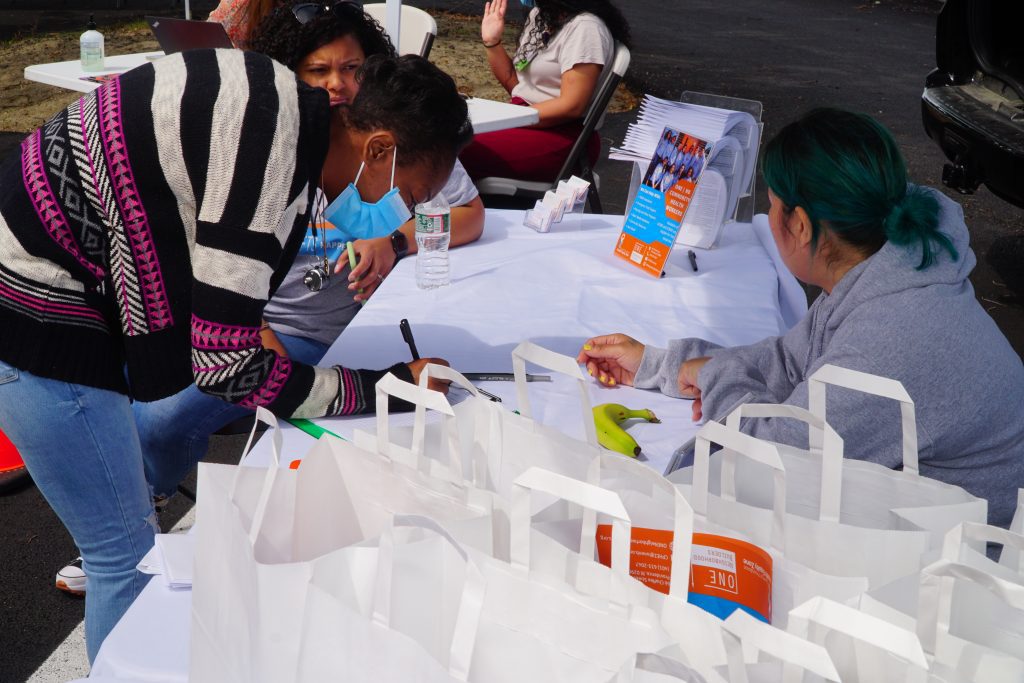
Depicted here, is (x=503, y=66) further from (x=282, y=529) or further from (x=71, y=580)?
(x=282, y=529)

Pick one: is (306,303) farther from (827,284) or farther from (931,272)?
(931,272)

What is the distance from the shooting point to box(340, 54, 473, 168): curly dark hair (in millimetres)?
1526

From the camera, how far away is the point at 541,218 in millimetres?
2680

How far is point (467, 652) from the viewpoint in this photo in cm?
83

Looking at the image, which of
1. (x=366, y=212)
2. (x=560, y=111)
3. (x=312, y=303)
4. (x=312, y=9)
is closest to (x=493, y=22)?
(x=560, y=111)

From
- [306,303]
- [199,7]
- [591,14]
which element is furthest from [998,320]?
[199,7]

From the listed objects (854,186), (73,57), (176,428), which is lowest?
Result: (73,57)

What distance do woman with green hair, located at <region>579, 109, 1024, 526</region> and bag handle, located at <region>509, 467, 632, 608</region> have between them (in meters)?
0.69

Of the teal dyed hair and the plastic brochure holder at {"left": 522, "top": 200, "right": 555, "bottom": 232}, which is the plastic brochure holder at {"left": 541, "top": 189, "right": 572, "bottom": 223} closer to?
the plastic brochure holder at {"left": 522, "top": 200, "right": 555, "bottom": 232}

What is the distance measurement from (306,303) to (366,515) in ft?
4.07

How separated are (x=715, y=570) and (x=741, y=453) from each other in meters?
0.14

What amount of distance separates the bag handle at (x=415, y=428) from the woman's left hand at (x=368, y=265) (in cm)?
120

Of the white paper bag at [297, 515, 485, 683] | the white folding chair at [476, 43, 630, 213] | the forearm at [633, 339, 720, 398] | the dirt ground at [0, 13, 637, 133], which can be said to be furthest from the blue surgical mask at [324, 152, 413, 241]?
the dirt ground at [0, 13, 637, 133]

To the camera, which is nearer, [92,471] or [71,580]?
[92,471]
